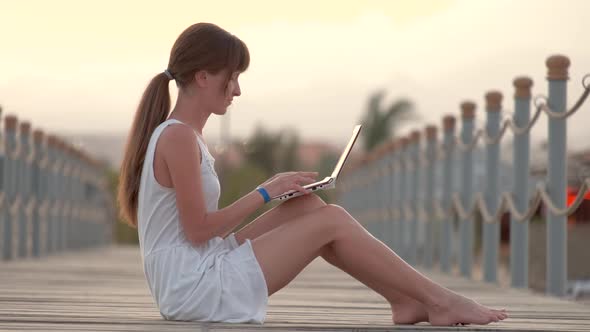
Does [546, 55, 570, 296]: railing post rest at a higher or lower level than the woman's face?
lower

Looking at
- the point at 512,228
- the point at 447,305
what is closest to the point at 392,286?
the point at 447,305

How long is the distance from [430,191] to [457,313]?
7757 millimetres

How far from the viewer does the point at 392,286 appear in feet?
15.7

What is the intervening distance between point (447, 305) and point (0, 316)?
5.08 feet

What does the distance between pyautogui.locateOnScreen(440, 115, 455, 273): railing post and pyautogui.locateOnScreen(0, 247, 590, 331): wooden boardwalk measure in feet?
6.62

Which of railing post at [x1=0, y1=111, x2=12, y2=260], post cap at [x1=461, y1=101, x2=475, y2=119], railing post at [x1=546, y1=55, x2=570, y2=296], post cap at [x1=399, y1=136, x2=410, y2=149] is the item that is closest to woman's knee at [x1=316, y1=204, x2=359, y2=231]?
railing post at [x1=546, y1=55, x2=570, y2=296]

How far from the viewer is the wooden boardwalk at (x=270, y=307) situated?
4457 millimetres

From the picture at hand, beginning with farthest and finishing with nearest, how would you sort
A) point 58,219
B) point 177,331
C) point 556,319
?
1. point 58,219
2. point 556,319
3. point 177,331

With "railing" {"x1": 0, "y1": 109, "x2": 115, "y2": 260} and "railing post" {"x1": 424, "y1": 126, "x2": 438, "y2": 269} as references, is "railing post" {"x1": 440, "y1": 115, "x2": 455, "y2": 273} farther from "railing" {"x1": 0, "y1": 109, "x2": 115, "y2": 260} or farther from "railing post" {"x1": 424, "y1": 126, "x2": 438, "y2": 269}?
"railing" {"x1": 0, "y1": 109, "x2": 115, "y2": 260}

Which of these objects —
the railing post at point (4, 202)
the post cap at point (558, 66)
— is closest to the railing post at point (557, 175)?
the post cap at point (558, 66)

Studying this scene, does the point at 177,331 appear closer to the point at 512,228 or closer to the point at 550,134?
the point at 550,134

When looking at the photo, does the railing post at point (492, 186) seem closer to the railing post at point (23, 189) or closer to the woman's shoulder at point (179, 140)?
the railing post at point (23, 189)

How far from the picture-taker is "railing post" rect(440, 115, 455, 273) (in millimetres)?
11383

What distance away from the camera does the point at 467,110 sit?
10.6 meters
